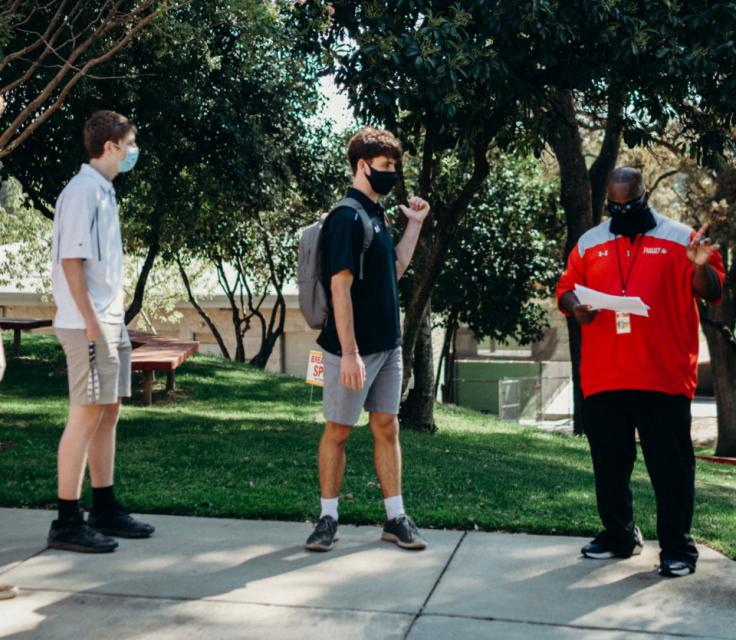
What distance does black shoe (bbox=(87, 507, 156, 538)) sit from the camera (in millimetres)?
5246

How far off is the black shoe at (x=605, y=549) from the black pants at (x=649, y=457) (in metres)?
0.02

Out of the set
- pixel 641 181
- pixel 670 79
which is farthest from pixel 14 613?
pixel 670 79

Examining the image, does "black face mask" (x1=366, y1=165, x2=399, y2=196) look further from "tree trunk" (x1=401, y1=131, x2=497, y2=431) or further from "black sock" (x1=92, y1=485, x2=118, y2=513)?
"tree trunk" (x1=401, y1=131, x2=497, y2=431)

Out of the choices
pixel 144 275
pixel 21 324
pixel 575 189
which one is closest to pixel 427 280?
pixel 575 189

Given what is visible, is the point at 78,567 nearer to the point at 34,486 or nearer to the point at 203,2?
the point at 34,486

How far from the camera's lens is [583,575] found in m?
4.66

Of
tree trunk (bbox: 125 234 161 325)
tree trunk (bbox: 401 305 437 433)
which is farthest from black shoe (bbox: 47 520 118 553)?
tree trunk (bbox: 125 234 161 325)

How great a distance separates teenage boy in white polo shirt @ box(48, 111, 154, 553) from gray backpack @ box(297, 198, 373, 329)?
2.88ft

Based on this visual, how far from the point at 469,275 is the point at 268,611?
20.2m

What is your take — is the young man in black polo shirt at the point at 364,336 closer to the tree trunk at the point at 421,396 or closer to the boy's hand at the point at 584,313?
the boy's hand at the point at 584,313

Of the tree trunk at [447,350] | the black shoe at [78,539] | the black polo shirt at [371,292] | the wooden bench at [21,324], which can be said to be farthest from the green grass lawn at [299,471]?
the tree trunk at [447,350]

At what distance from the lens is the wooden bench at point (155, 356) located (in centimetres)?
1235

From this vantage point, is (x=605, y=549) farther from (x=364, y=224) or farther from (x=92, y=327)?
(x=92, y=327)

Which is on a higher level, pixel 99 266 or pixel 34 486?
pixel 99 266
